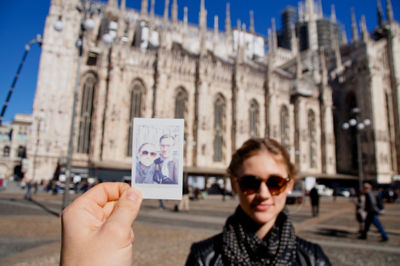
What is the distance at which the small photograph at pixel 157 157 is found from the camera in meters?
0.90

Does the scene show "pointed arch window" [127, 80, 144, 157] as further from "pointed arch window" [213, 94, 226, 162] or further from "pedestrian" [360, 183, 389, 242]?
"pedestrian" [360, 183, 389, 242]

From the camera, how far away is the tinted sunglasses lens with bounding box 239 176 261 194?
1566 millimetres

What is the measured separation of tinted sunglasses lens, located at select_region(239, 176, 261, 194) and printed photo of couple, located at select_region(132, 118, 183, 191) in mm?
747

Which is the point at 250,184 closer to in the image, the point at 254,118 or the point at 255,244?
the point at 255,244

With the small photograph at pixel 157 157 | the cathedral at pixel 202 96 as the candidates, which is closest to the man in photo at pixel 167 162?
the small photograph at pixel 157 157

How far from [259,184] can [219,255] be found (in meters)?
0.45

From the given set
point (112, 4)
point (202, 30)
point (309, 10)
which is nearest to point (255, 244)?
point (202, 30)

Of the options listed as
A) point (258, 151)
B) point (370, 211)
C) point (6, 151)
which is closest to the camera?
point (258, 151)

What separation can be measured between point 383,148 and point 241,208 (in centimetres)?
3613

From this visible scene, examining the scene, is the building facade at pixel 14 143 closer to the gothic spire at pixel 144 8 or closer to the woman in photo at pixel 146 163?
the gothic spire at pixel 144 8

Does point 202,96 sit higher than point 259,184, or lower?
higher

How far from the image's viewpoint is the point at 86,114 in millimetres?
25250

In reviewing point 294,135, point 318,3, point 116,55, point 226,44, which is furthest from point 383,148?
point 318,3

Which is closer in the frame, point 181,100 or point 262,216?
point 262,216
